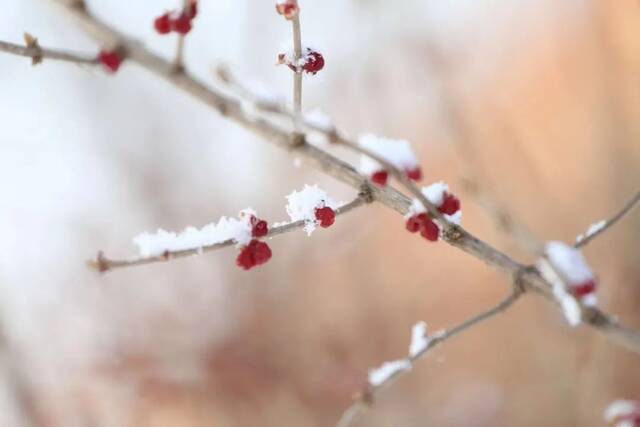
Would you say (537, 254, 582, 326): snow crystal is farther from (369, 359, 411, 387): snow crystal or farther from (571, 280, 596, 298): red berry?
(369, 359, 411, 387): snow crystal

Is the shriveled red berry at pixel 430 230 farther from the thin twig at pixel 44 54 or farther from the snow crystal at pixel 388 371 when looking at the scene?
the thin twig at pixel 44 54

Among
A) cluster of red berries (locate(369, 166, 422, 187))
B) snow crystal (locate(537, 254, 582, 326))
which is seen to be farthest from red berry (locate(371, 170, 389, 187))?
snow crystal (locate(537, 254, 582, 326))

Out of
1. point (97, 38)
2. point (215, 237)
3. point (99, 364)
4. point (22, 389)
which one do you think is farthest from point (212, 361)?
point (97, 38)

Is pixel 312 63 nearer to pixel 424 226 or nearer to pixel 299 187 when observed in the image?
pixel 424 226

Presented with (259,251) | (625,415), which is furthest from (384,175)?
(625,415)

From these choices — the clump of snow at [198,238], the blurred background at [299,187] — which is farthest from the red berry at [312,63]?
the blurred background at [299,187]

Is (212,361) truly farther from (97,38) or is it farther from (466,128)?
(97,38)

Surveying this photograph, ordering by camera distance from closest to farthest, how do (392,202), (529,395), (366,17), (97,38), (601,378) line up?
1. (97,38)
2. (392,202)
3. (601,378)
4. (529,395)
5. (366,17)
